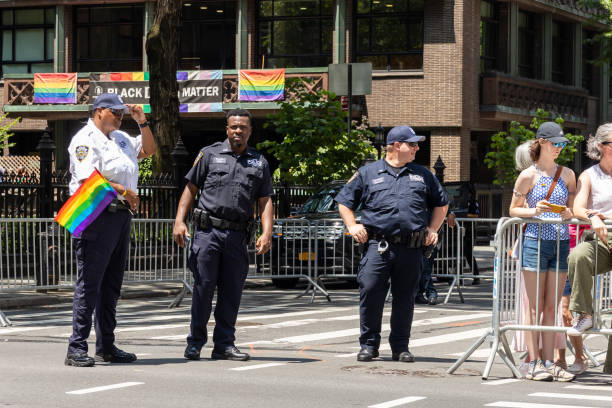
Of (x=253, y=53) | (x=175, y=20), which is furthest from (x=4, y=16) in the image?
(x=175, y=20)

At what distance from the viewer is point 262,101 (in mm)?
37250

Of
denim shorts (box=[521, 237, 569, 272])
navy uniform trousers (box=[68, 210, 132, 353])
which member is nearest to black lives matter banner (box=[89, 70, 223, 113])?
navy uniform trousers (box=[68, 210, 132, 353])

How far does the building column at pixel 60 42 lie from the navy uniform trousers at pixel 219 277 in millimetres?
33010

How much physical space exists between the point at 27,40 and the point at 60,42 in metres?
1.99

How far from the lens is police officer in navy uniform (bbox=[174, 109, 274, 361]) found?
9.40 meters

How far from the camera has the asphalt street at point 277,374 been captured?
7.55 meters

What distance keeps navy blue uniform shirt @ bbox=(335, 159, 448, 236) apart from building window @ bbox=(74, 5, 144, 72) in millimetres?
32485

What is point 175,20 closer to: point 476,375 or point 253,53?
point 476,375

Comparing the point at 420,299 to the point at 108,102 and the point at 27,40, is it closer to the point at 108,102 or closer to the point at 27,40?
the point at 108,102

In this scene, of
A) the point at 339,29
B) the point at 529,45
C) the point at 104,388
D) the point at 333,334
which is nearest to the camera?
Result: the point at 104,388

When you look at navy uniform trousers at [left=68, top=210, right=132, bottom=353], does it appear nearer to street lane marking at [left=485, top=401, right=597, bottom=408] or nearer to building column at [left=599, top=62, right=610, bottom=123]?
street lane marking at [left=485, top=401, right=597, bottom=408]

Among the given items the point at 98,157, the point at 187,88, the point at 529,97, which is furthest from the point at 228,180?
the point at 529,97

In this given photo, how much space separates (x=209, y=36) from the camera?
40.2m

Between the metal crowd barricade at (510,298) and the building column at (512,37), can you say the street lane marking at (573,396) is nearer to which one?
the metal crowd barricade at (510,298)
